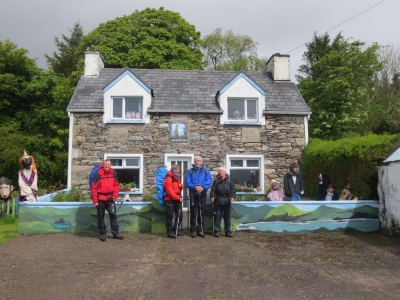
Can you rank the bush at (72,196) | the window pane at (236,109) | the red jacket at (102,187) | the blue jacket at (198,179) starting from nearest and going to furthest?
the red jacket at (102,187) < the blue jacket at (198,179) < the bush at (72,196) < the window pane at (236,109)

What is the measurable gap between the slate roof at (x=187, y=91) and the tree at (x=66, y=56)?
16928 millimetres

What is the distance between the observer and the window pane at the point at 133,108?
13734 millimetres

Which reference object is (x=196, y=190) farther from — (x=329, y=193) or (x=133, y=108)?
(x=133, y=108)

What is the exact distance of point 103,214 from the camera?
787 centimetres

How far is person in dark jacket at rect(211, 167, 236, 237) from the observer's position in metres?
8.05

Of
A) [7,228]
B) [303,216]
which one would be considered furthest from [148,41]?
[303,216]

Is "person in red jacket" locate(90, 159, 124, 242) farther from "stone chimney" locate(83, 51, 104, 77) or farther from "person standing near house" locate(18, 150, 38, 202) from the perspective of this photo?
"stone chimney" locate(83, 51, 104, 77)

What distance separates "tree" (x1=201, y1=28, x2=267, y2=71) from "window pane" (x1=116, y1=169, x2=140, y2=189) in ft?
76.2

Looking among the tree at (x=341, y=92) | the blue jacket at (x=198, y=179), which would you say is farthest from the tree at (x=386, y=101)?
the blue jacket at (x=198, y=179)

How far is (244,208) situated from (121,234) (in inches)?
118

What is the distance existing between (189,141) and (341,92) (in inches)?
543

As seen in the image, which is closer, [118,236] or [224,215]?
[118,236]

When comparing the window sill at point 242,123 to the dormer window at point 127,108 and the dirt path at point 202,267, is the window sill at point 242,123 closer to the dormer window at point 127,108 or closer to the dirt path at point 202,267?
the dormer window at point 127,108

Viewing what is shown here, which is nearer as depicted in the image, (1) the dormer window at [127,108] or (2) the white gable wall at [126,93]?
(2) the white gable wall at [126,93]
